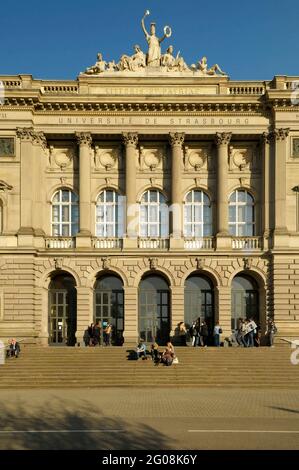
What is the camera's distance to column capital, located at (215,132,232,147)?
1719 inches

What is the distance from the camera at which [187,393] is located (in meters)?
28.8

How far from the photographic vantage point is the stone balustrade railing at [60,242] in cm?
4362

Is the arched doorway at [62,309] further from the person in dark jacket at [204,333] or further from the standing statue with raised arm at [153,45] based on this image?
the standing statue with raised arm at [153,45]

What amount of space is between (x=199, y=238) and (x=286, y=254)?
5926 mm

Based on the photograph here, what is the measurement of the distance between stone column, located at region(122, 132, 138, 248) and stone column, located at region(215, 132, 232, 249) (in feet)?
18.7

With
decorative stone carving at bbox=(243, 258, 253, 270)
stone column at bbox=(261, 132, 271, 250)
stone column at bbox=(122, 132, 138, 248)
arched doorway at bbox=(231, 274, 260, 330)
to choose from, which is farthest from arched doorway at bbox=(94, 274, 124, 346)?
stone column at bbox=(261, 132, 271, 250)

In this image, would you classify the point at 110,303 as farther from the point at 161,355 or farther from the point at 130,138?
the point at 130,138

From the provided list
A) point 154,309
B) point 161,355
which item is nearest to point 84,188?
point 154,309

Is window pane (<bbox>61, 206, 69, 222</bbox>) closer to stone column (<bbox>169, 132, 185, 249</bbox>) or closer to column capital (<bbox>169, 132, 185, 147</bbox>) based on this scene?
stone column (<bbox>169, 132, 185, 249</bbox>)

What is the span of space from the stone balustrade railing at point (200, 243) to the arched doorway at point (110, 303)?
5.37 meters

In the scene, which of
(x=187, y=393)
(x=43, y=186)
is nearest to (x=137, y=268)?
(x=43, y=186)

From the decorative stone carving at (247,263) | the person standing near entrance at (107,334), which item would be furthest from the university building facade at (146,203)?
the person standing near entrance at (107,334)

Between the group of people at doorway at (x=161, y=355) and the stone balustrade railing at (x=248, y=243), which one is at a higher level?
the stone balustrade railing at (x=248, y=243)

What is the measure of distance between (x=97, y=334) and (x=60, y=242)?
271 inches
